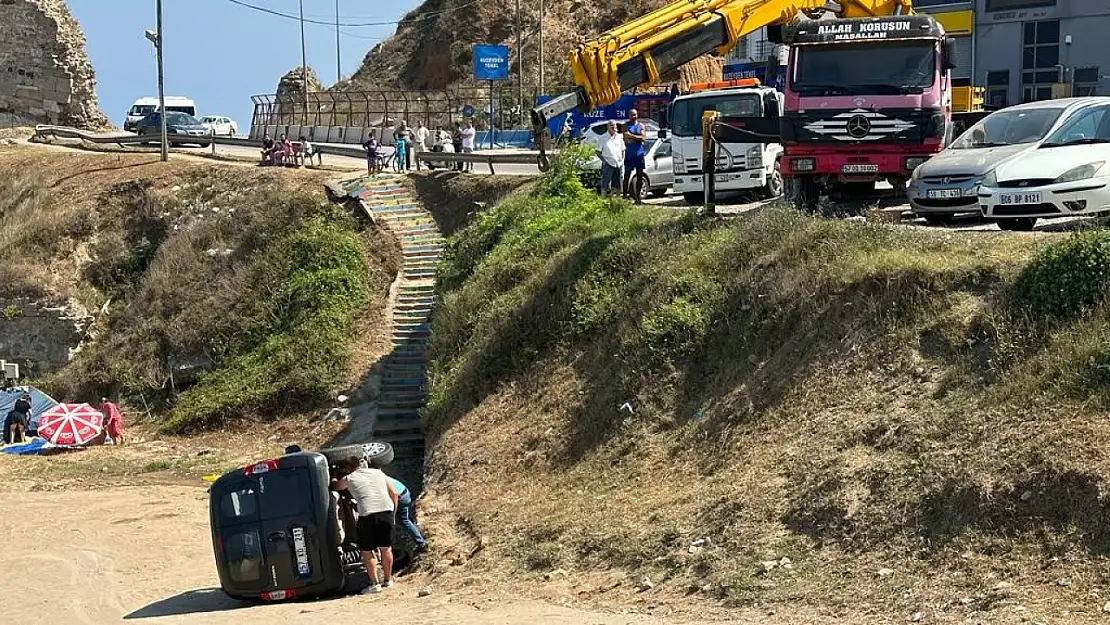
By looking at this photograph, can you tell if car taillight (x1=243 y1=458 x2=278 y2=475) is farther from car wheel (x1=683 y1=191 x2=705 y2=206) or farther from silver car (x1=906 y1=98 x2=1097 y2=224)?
car wheel (x1=683 y1=191 x2=705 y2=206)

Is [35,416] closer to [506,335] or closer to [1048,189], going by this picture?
[506,335]

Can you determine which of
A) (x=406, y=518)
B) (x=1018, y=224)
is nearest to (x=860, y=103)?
(x=1018, y=224)

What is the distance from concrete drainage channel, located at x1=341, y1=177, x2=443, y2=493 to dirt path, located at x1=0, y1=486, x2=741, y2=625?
3.30 meters

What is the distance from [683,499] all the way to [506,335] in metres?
7.61

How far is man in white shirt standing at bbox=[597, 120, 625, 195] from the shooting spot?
77.2ft

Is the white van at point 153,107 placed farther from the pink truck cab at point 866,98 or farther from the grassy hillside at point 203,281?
the pink truck cab at point 866,98

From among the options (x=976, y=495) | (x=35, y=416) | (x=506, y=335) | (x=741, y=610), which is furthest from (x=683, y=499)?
(x=35, y=416)

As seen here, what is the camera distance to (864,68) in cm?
1936

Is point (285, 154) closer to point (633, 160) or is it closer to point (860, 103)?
point (633, 160)

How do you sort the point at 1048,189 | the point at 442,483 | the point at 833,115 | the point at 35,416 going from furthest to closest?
the point at 35,416 → the point at 833,115 → the point at 442,483 → the point at 1048,189

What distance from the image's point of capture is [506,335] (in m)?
20.0

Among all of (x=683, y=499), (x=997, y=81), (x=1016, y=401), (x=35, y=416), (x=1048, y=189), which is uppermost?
(x=997, y=81)

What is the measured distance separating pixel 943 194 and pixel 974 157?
0.69 m

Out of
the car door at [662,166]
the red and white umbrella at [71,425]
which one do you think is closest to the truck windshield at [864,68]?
the car door at [662,166]
